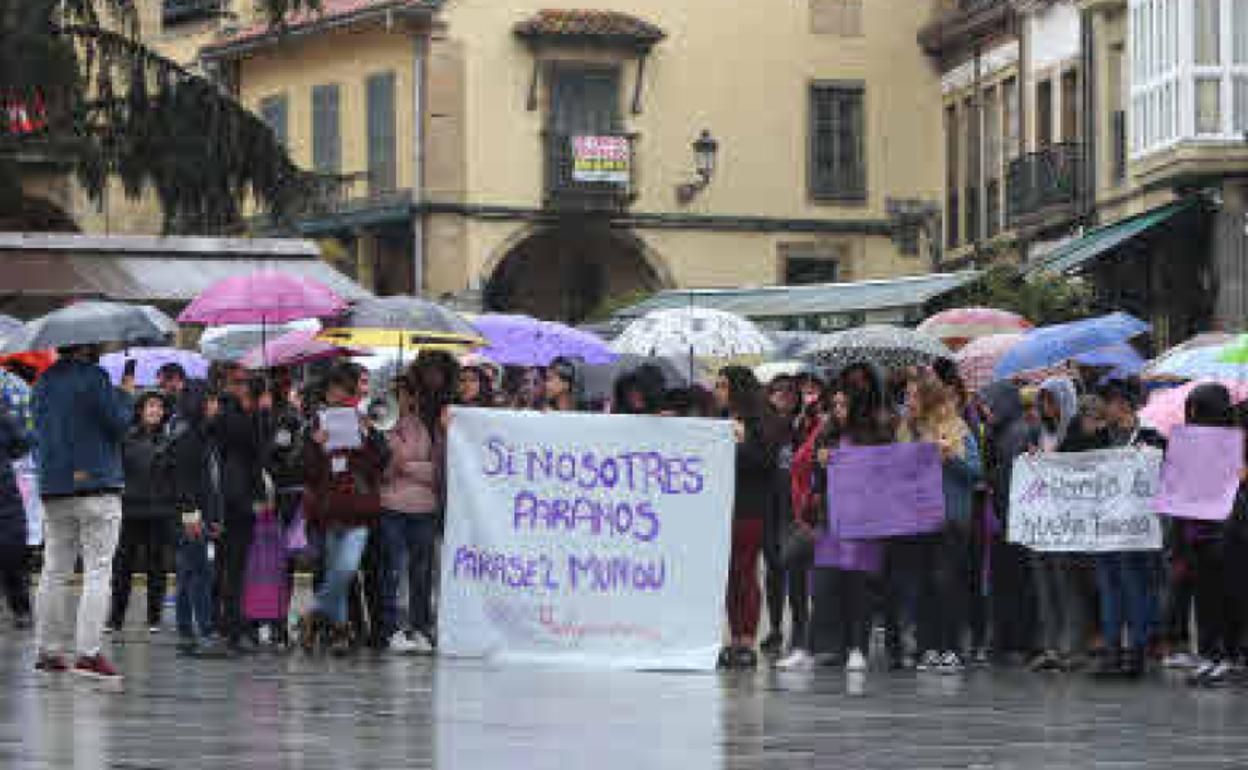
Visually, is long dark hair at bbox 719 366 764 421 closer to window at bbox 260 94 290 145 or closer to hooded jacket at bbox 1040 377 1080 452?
hooded jacket at bbox 1040 377 1080 452

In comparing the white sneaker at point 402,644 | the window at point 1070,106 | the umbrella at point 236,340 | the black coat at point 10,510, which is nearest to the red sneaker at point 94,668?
the white sneaker at point 402,644

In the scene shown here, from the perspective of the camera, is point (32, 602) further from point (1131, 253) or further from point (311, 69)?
point (311, 69)

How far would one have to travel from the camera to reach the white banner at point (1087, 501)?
2075 cm

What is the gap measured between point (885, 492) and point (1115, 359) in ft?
20.8

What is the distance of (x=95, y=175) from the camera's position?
36625mm

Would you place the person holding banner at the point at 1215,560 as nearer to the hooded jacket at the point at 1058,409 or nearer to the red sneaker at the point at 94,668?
the hooded jacket at the point at 1058,409

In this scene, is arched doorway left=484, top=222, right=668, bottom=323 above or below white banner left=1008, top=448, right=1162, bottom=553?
above

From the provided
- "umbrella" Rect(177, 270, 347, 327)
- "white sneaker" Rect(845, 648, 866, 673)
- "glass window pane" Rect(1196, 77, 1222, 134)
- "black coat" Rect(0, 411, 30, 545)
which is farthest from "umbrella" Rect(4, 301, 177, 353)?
"glass window pane" Rect(1196, 77, 1222, 134)

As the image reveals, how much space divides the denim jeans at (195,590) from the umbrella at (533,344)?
33.2ft

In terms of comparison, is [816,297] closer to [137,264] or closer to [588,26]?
[588,26]

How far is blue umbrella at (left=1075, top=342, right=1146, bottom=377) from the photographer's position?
25.5m

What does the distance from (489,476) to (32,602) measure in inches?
313

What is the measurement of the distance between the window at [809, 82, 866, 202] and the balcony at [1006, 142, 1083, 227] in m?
9.58

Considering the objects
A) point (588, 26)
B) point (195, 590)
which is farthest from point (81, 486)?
point (588, 26)
